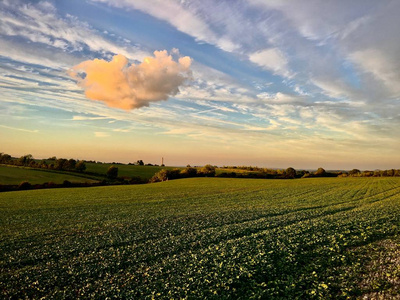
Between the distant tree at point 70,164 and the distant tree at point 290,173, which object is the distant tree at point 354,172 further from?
the distant tree at point 70,164

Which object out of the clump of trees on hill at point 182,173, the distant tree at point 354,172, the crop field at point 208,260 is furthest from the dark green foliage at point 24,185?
the distant tree at point 354,172

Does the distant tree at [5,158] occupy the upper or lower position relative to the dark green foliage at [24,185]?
upper

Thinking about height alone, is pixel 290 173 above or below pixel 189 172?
above

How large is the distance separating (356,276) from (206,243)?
1146 centimetres

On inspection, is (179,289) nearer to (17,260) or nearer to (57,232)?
(17,260)

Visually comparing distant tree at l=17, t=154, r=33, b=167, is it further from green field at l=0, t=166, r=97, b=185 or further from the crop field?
the crop field

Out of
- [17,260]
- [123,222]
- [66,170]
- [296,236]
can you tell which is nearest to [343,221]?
[296,236]

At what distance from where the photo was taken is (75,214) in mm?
40625

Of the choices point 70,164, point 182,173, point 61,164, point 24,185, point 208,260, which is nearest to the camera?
point 208,260

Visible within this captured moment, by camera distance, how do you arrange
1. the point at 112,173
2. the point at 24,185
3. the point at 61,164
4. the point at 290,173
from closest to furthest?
the point at 24,185 → the point at 112,173 → the point at 290,173 → the point at 61,164

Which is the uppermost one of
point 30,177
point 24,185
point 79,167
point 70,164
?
point 70,164

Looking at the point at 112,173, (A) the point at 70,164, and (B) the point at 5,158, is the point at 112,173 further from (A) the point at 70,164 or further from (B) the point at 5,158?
(B) the point at 5,158

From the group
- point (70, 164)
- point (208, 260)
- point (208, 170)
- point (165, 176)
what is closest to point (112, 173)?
point (70, 164)

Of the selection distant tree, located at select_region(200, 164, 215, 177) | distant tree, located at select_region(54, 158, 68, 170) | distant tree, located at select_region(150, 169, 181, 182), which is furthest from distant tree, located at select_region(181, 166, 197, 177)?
distant tree, located at select_region(54, 158, 68, 170)
